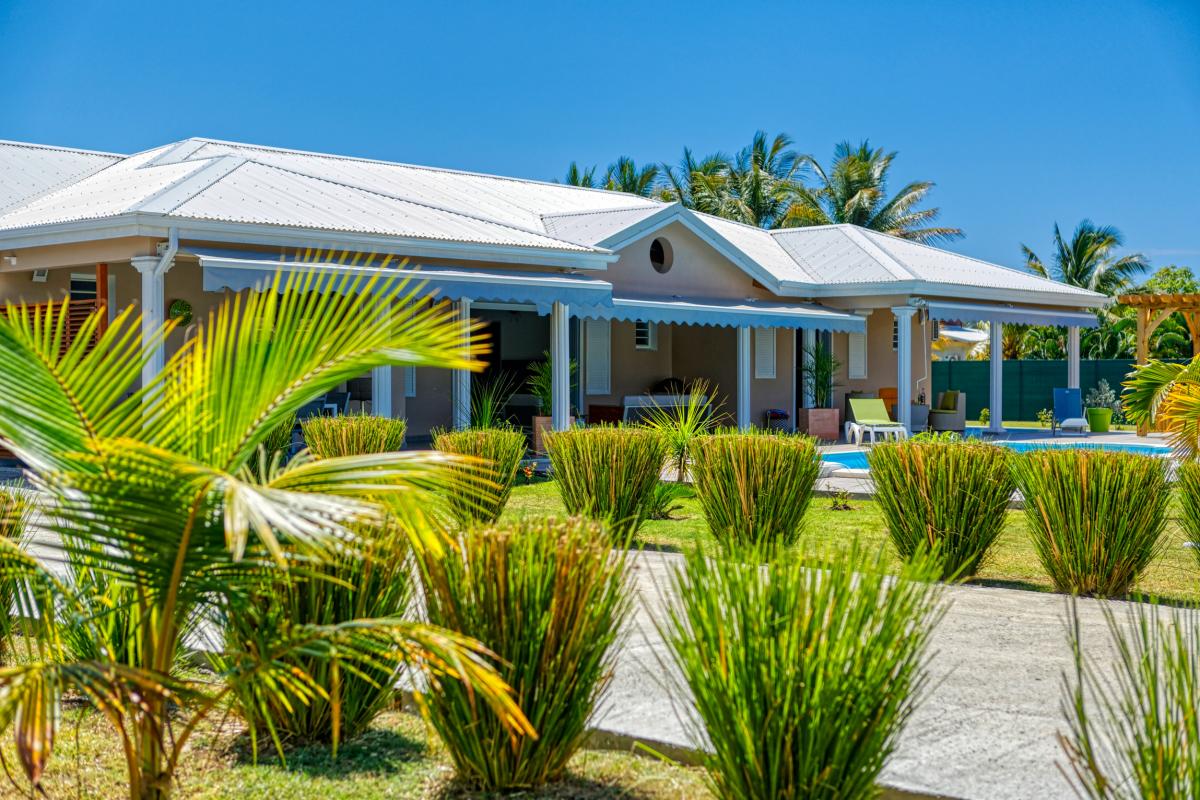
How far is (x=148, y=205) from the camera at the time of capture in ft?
53.0

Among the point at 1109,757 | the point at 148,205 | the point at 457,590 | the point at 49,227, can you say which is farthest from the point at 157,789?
the point at 49,227

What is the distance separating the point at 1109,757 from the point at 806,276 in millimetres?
23252

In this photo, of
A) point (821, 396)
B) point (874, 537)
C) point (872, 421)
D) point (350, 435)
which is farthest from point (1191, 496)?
point (821, 396)

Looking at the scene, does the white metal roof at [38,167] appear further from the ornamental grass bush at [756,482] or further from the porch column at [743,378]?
the ornamental grass bush at [756,482]

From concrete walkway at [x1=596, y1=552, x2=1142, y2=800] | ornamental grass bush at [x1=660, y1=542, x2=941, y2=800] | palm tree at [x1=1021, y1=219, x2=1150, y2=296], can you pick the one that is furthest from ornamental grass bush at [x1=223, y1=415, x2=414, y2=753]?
palm tree at [x1=1021, y1=219, x2=1150, y2=296]

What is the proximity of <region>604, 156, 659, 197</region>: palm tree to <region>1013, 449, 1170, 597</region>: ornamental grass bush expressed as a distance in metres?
45.3

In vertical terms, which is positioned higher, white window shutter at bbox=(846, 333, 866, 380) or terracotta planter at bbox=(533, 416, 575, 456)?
white window shutter at bbox=(846, 333, 866, 380)

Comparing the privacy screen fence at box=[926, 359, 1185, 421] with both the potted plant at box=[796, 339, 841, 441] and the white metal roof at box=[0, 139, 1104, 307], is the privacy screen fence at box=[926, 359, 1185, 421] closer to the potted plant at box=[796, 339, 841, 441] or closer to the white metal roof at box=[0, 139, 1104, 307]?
the white metal roof at box=[0, 139, 1104, 307]

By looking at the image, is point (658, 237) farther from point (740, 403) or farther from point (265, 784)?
point (265, 784)

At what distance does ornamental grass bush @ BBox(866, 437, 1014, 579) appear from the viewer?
9516mm

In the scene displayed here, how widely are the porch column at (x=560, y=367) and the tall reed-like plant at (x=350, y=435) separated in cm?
524

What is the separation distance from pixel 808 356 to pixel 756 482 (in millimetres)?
17025

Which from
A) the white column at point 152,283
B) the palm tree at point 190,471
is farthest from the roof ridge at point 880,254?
the palm tree at point 190,471

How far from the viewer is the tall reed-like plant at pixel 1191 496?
992cm
